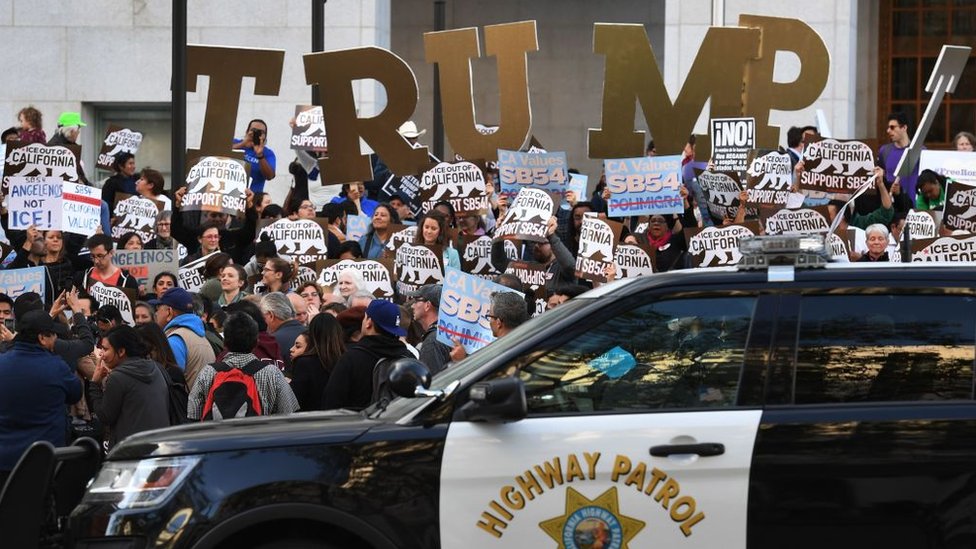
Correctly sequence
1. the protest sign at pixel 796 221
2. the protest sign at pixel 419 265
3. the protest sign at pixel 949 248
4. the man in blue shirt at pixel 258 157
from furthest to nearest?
the man in blue shirt at pixel 258 157, the protest sign at pixel 419 265, the protest sign at pixel 796 221, the protest sign at pixel 949 248

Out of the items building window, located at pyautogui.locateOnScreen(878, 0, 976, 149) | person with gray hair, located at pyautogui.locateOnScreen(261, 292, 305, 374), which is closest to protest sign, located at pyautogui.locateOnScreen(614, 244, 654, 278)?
person with gray hair, located at pyautogui.locateOnScreen(261, 292, 305, 374)

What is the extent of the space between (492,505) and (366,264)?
7.94 metres

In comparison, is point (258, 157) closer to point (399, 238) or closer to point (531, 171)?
point (399, 238)

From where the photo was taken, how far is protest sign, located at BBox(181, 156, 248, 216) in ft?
50.4

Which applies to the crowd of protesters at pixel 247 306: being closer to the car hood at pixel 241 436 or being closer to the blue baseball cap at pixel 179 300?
the blue baseball cap at pixel 179 300

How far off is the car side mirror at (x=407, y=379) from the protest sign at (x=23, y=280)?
8020 mm

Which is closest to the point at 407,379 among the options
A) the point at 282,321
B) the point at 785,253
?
the point at 785,253

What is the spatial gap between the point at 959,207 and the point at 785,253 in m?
7.83

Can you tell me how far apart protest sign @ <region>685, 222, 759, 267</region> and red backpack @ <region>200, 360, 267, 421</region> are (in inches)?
225

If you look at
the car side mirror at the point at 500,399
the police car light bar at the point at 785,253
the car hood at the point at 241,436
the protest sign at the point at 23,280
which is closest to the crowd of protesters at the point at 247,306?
the protest sign at the point at 23,280

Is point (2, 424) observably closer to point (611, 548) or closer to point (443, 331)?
point (443, 331)

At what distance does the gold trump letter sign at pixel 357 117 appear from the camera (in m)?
16.2

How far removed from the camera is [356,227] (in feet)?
52.2

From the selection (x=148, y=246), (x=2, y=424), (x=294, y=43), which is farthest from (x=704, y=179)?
(x=294, y=43)
